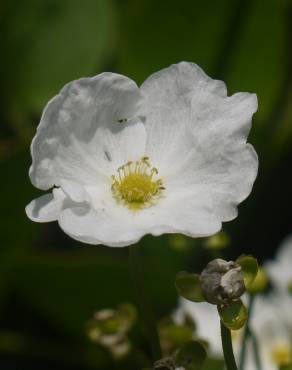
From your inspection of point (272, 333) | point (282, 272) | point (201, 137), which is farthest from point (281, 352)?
point (201, 137)

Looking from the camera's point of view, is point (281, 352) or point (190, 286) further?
point (281, 352)

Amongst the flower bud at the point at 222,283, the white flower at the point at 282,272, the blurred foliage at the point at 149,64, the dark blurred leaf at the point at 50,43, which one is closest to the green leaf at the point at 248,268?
the flower bud at the point at 222,283

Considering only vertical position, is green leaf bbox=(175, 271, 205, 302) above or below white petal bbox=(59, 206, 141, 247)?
below

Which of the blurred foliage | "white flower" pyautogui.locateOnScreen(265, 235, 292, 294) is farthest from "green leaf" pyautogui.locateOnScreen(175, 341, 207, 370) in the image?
the blurred foliage

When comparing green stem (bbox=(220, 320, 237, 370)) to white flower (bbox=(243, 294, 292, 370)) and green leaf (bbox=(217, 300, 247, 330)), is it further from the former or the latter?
white flower (bbox=(243, 294, 292, 370))

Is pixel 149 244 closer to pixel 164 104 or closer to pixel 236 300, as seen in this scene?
pixel 164 104

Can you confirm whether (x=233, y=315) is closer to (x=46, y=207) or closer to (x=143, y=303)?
(x=143, y=303)

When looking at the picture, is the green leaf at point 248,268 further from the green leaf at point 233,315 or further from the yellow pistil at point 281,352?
the yellow pistil at point 281,352

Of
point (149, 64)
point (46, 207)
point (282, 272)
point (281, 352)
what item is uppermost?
point (46, 207)

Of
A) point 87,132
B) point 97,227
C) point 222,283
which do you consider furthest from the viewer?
point 87,132
